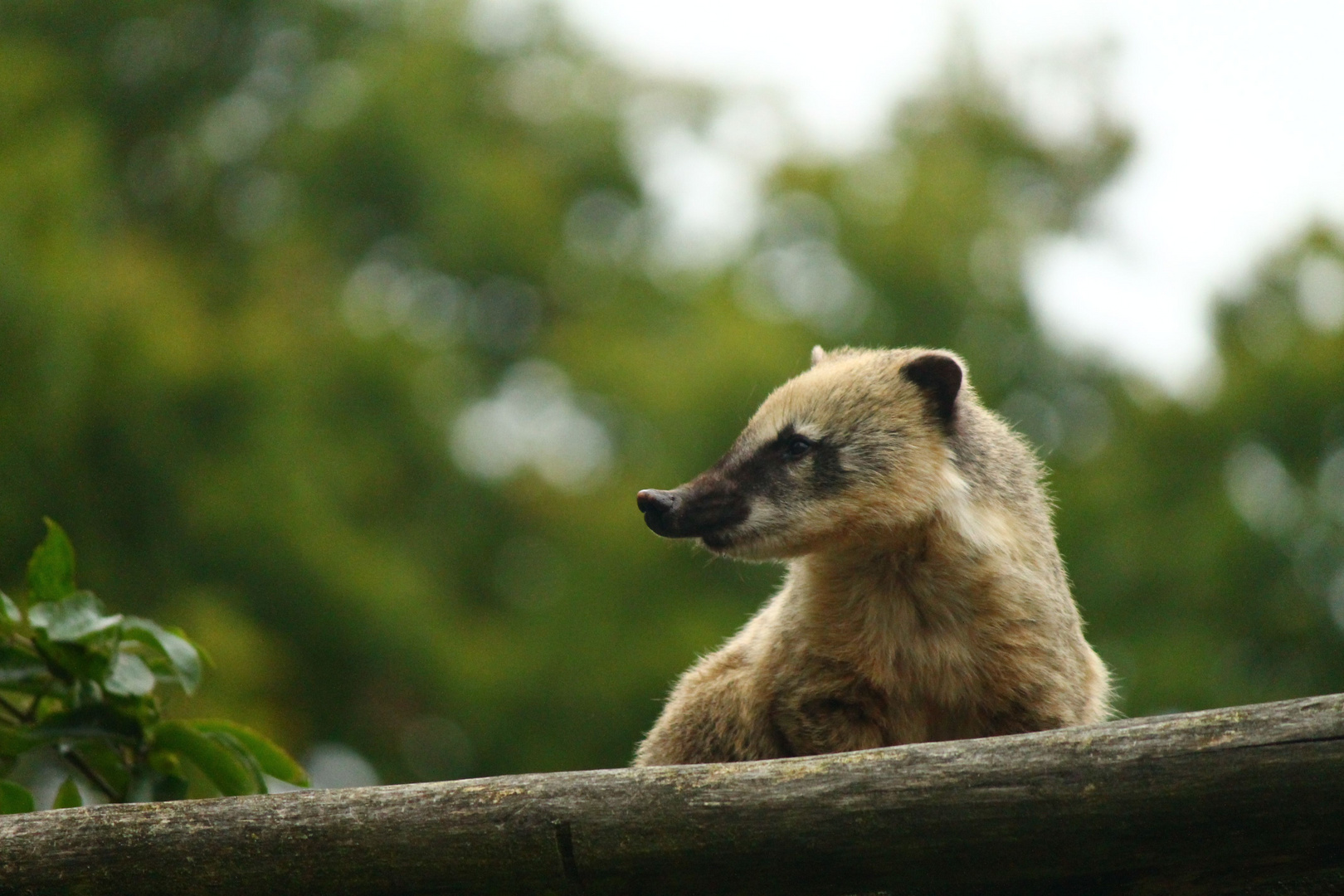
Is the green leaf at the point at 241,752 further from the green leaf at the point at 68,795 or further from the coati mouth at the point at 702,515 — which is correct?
the coati mouth at the point at 702,515

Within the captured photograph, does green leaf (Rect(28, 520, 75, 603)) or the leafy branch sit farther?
green leaf (Rect(28, 520, 75, 603))

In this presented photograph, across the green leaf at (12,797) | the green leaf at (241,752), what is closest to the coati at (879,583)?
the green leaf at (241,752)

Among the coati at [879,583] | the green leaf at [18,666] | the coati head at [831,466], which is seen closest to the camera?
the green leaf at [18,666]

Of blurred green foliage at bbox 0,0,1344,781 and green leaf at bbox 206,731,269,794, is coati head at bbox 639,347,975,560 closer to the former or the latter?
green leaf at bbox 206,731,269,794

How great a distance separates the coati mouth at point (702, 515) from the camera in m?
4.89

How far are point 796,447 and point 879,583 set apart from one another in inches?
23.7

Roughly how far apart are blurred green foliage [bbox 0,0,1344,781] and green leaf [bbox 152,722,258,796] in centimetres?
914

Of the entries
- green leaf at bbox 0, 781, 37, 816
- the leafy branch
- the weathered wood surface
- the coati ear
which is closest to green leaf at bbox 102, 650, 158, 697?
the leafy branch


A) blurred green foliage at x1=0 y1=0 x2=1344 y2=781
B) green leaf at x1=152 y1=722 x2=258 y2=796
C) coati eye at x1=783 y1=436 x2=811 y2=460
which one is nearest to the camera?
green leaf at x1=152 y1=722 x2=258 y2=796

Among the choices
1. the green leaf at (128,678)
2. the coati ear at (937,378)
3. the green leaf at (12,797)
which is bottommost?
the green leaf at (12,797)

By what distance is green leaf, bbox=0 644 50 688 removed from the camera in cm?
421

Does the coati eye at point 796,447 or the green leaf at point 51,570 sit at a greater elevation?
the coati eye at point 796,447

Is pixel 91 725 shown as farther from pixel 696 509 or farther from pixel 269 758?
pixel 696 509

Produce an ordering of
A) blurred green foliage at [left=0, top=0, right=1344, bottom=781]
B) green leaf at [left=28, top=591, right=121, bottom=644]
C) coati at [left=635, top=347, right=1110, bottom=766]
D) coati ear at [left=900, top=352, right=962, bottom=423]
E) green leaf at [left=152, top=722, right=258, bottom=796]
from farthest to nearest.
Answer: blurred green foliage at [left=0, top=0, right=1344, bottom=781] → coati ear at [left=900, top=352, right=962, bottom=423] → coati at [left=635, top=347, right=1110, bottom=766] → green leaf at [left=152, top=722, right=258, bottom=796] → green leaf at [left=28, top=591, right=121, bottom=644]
